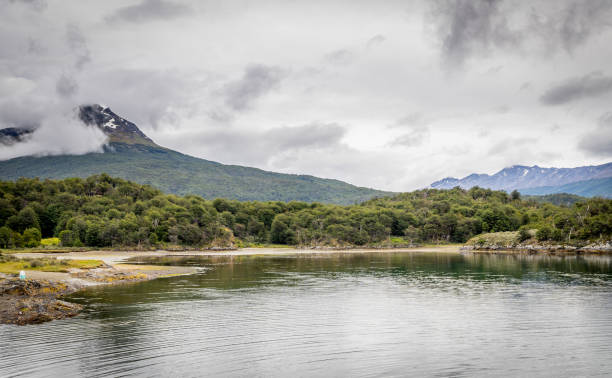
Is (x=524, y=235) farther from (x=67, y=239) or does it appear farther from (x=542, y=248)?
(x=67, y=239)

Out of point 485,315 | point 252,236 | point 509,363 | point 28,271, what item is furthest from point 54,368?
point 252,236

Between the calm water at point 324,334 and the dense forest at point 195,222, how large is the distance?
3908 inches

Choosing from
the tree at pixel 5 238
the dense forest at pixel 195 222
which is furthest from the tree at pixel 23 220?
the tree at pixel 5 238

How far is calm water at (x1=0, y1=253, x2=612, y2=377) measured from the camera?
19609mm

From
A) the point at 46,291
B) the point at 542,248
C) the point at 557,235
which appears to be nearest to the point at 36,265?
the point at 46,291

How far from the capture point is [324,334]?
85.9ft

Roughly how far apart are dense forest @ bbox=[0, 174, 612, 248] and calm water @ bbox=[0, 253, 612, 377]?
99257 mm

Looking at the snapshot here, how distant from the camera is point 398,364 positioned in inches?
787

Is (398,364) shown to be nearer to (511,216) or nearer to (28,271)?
(28,271)

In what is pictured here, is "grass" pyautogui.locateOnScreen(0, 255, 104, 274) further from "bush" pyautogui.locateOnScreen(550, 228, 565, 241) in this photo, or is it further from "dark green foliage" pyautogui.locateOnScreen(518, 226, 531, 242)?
"dark green foliage" pyautogui.locateOnScreen(518, 226, 531, 242)

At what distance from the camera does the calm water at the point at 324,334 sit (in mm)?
19609

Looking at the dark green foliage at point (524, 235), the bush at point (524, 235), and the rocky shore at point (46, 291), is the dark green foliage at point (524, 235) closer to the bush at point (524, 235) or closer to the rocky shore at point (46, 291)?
the bush at point (524, 235)

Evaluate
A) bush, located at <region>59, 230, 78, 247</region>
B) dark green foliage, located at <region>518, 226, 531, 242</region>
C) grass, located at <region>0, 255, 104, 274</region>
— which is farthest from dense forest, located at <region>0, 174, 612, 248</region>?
grass, located at <region>0, 255, 104, 274</region>

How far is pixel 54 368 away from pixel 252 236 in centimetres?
17628
